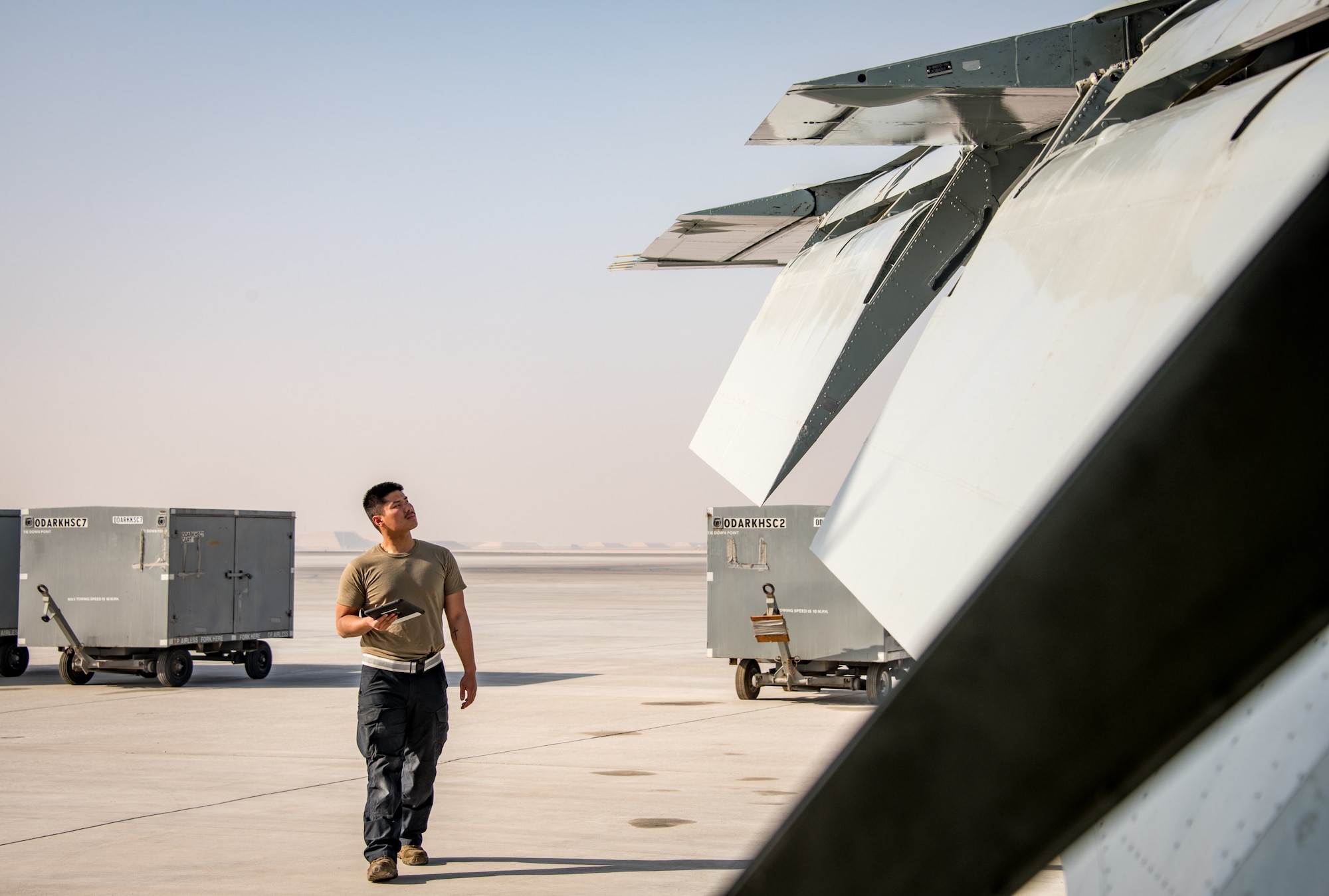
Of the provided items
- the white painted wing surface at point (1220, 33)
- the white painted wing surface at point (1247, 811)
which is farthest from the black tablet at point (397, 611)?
the white painted wing surface at point (1220, 33)

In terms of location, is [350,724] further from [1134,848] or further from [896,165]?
[1134,848]

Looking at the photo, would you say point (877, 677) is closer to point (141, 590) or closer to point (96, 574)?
point (141, 590)

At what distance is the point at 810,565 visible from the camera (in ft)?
50.9

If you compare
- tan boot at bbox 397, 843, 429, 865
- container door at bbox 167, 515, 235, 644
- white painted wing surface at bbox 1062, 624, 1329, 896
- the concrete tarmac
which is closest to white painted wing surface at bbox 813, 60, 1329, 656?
the concrete tarmac

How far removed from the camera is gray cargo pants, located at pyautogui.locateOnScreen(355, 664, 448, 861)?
22.9 ft

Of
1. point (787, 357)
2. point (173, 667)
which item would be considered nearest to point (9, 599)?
point (173, 667)

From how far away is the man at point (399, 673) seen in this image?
6996 mm

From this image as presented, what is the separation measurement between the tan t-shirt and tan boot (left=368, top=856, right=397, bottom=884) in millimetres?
1148

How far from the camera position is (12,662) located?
60.8ft

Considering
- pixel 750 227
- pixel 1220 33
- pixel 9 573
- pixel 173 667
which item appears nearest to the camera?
pixel 1220 33

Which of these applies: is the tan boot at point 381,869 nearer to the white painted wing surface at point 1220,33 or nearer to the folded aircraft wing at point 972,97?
the folded aircraft wing at point 972,97

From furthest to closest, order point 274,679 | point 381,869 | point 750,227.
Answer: point 274,679
point 750,227
point 381,869

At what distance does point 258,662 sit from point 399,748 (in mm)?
12276

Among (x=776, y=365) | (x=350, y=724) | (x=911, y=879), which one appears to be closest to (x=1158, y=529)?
(x=911, y=879)
